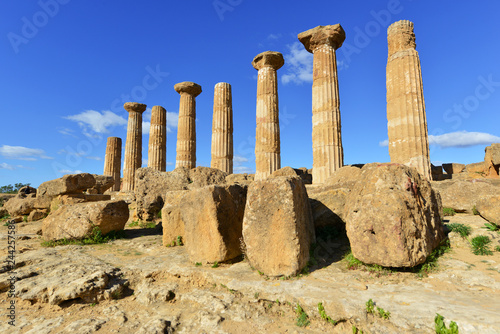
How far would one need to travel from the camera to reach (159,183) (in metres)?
8.65

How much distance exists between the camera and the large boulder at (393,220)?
3.59 meters

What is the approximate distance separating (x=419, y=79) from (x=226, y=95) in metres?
9.51

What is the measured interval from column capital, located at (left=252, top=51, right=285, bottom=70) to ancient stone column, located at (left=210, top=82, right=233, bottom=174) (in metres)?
2.79

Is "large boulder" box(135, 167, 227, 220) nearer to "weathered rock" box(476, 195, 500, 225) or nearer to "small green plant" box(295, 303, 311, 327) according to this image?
"small green plant" box(295, 303, 311, 327)

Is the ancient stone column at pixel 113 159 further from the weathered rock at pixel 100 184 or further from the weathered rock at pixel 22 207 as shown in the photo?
the weathered rock at pixel 22 207

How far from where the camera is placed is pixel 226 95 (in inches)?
611

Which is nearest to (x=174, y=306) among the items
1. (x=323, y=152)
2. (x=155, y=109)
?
(x=323, y=152)

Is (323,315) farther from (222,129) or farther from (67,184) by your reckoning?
(222,129)

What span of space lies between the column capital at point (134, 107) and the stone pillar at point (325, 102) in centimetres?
1271

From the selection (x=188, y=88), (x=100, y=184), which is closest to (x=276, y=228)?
(x=100, y=184)

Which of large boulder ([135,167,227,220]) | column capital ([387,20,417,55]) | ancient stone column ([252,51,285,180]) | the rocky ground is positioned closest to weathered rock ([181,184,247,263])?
the rocky ground

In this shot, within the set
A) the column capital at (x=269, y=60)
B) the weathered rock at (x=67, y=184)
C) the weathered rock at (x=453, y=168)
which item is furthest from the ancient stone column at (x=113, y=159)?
the weathered rock at (x=453, y=168)

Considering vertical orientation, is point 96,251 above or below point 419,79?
below

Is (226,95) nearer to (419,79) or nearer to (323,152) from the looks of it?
(323,152)
